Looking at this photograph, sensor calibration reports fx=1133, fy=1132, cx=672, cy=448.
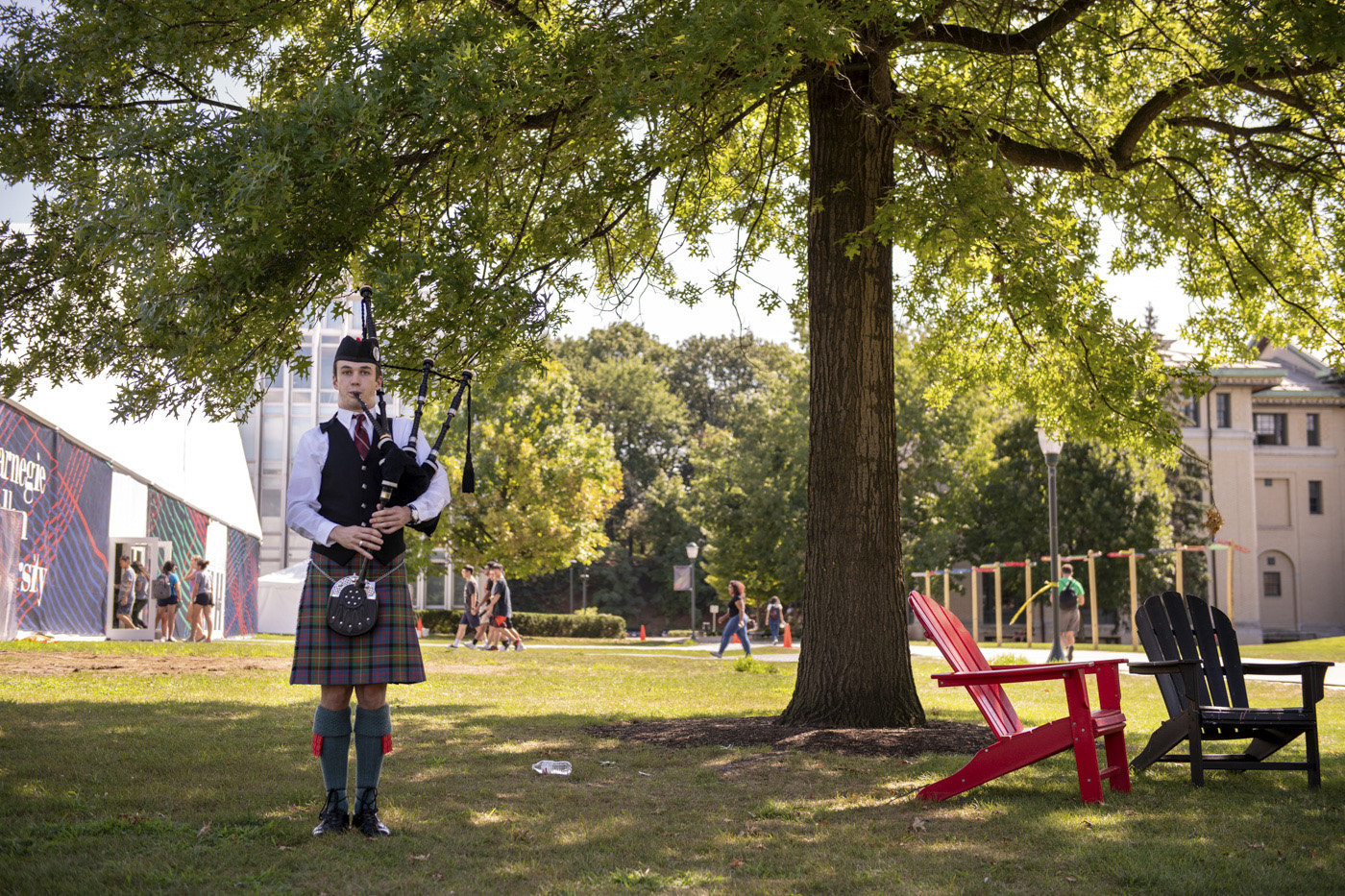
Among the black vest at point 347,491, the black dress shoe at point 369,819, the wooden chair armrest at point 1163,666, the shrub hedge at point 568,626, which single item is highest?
the black vest at point 347,491

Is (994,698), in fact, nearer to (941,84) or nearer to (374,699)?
(374,699)

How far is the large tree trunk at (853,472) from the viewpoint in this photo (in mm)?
8812

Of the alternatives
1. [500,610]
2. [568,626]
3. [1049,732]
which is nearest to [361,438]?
[1049,732]

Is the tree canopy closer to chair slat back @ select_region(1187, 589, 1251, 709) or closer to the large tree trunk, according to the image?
the large tree trunk

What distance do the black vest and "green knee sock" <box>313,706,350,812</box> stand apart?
678mm

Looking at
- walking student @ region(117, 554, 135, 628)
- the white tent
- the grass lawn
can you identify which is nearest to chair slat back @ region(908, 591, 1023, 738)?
the grass lawn

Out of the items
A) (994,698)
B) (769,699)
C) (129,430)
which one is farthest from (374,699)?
(129,430)

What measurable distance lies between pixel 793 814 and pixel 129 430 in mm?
22737

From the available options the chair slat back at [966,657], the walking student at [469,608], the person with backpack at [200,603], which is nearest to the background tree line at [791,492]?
the person with backpack at [200,603]

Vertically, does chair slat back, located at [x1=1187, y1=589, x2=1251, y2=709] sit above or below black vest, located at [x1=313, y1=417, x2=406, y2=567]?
below

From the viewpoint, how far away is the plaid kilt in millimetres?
4777

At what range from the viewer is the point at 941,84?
10.8 m

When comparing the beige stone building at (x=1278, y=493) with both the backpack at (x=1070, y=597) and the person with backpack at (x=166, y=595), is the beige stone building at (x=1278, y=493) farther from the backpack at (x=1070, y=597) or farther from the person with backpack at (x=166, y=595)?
the person with backpack at (x=166, y=595)

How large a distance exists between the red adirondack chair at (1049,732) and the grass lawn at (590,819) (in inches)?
6.0
